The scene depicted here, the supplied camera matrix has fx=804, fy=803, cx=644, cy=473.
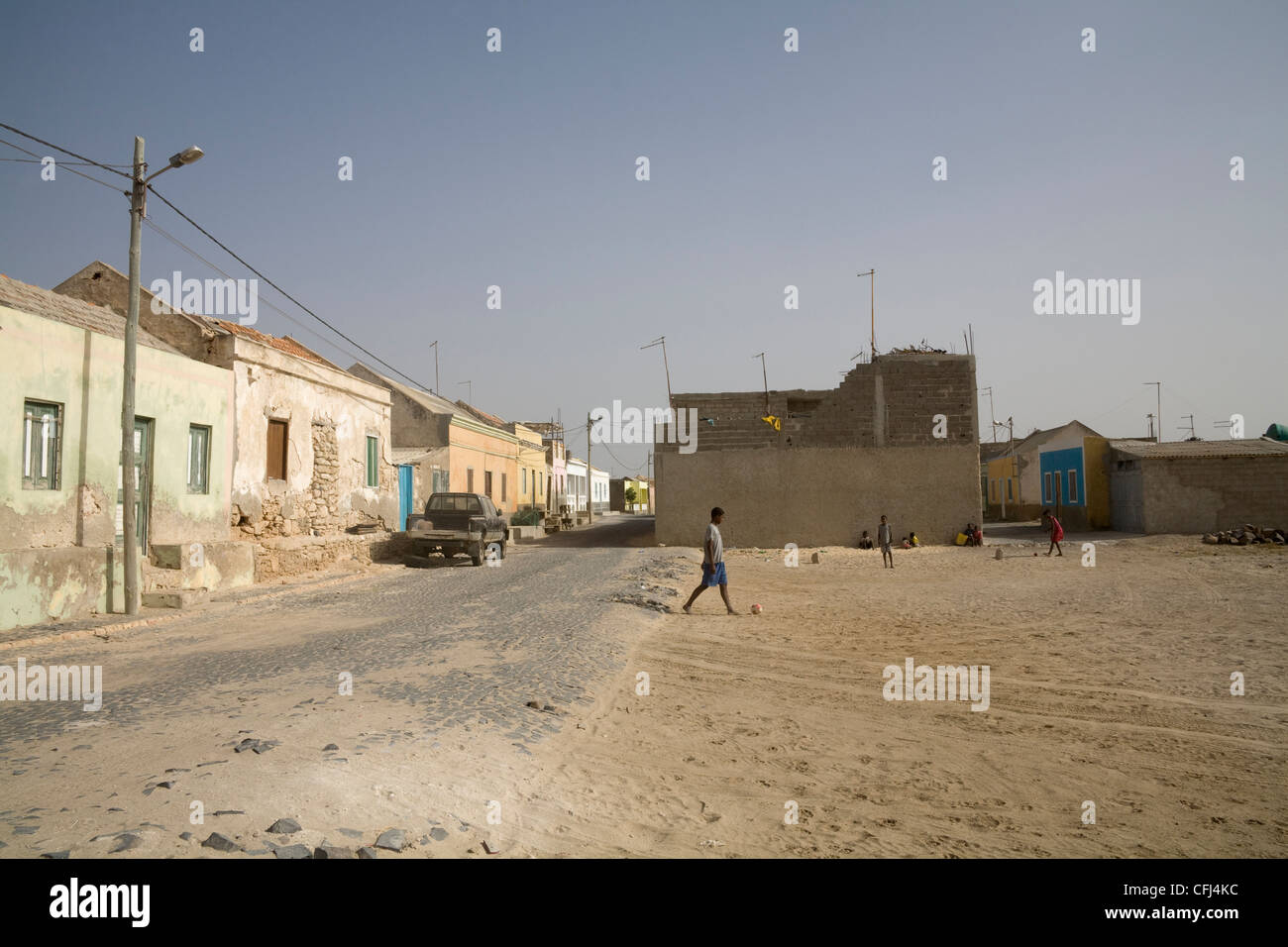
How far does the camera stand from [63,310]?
13.7m

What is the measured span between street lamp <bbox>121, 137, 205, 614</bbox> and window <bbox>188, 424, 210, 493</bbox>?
9.73 feet

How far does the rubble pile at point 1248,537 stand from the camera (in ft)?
87.3

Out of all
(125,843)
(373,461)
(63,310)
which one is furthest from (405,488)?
(125,843)

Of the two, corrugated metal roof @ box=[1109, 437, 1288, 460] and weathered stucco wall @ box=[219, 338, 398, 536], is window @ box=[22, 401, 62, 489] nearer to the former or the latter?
weathered stucco wall @ box=[219, 338, 398, 536]

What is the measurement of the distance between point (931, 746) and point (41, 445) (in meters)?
12.2

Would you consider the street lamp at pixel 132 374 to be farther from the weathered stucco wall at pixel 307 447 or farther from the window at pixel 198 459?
the weathered stucco wall at pixel 307 447

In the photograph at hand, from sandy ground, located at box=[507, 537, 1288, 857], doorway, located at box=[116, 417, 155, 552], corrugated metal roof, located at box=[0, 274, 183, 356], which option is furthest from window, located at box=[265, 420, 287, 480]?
sandy ground, located at box=[507, 537, 1288, 857]

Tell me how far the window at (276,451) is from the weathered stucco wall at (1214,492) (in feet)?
101

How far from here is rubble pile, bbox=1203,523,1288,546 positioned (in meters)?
26.6

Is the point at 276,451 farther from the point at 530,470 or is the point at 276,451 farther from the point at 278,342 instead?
the point at 530,470

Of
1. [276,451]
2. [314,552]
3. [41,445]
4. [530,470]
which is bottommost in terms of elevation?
[314,552]

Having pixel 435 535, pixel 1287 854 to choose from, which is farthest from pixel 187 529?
pixel 1287 854
